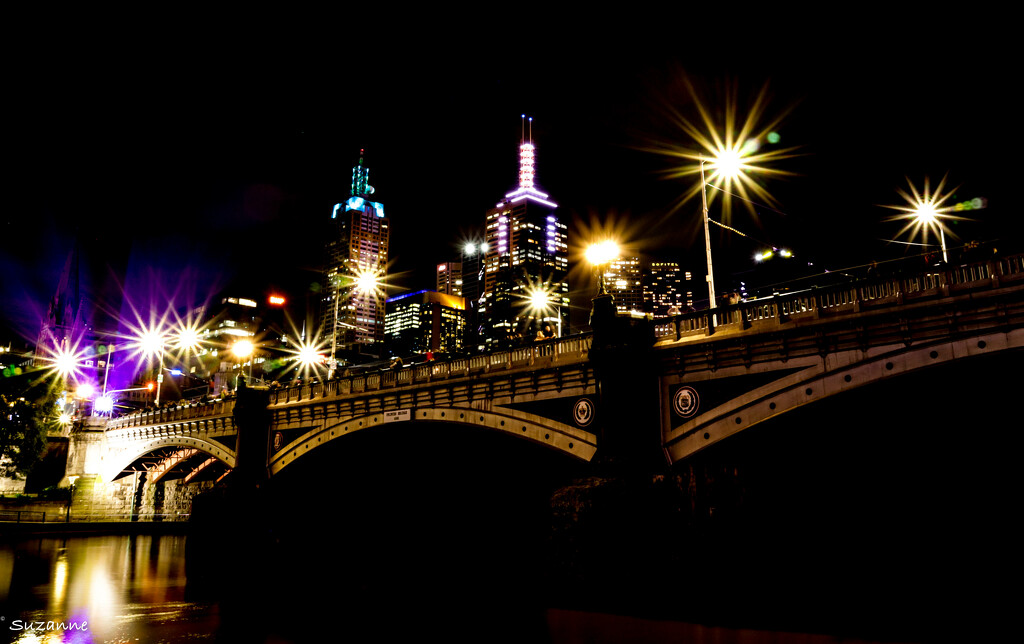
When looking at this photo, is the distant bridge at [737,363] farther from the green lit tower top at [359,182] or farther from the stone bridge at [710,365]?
the green lit tower top at [359,182]

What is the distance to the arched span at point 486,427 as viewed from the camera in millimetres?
18516

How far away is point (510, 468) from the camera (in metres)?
28.2

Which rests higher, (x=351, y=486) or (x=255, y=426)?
(x=255, y=426)

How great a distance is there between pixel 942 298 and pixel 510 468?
1953 cm

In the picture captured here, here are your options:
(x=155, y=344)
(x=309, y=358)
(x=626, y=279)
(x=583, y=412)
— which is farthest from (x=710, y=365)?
(x=626, y=279)

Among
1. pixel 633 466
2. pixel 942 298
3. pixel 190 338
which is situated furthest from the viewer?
pixel 190 338

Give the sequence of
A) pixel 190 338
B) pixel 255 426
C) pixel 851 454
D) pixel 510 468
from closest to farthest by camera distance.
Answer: pixel 851 454
pixel 510 468
pixel 255 426
pixel 190 338

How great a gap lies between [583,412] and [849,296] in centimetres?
809

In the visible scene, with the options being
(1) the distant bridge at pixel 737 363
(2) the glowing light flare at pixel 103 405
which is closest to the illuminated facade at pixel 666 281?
(2) the glowing light flare at pixel 103 405

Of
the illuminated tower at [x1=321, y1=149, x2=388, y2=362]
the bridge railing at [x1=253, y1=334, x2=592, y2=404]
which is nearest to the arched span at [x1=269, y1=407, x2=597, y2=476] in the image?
the bridge railing at [x1=253, y1=334, x2=592, y2=404]

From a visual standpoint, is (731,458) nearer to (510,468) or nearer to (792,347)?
(792,347)

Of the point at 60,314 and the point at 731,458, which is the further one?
the point at 60,314

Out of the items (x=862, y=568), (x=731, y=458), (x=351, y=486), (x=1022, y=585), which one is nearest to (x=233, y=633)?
(x=731, y=458)

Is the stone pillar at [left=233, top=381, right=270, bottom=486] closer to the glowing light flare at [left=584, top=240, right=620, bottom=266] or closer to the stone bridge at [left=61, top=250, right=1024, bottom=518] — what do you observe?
the stone bridge at [left=61, top=250, right=1024, bottom=518]
